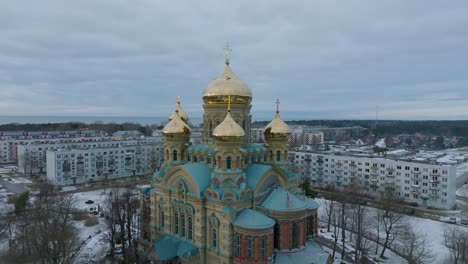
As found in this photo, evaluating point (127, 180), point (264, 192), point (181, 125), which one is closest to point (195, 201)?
point (264, 192)

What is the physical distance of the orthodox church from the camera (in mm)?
18859

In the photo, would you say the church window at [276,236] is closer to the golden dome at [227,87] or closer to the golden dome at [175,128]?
the golden dome at [227,87]

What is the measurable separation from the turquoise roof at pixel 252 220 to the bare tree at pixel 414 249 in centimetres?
935

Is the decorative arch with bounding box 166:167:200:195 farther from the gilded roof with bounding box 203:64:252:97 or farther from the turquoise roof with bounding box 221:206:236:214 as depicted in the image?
the gilded roof with bounding box 203:64:252:97

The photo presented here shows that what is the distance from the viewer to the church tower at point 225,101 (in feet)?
72.9

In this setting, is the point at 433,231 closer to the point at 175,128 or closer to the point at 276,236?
the point at 276,236

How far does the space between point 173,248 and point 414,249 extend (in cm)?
1640

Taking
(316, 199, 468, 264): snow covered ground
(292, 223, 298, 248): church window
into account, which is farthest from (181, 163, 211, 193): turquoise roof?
(316, 199, 468, 264): snow covered ground

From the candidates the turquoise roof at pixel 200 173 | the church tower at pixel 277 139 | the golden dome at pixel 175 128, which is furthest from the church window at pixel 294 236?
the golden dome at pixel 175 128

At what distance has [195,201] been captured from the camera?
2022 centimetres

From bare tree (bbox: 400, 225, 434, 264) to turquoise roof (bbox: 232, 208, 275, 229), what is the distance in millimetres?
9352

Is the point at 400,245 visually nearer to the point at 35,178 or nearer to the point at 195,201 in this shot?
the point at 195,201

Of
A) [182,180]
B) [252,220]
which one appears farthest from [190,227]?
[252,220]

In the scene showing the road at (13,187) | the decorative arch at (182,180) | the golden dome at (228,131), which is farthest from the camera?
the road at (13,187)
